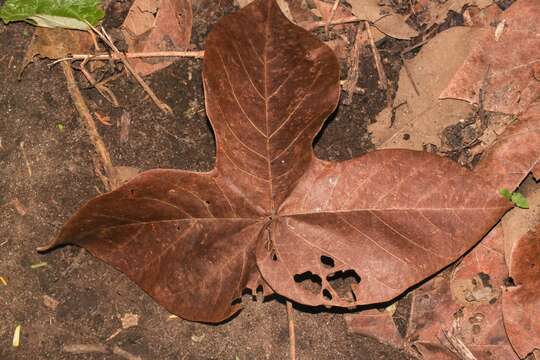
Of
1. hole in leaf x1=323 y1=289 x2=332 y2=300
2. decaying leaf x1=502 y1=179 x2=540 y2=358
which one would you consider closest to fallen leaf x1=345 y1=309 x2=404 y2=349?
hole in leaf x1=323 y1=289 x2=332 y2=300

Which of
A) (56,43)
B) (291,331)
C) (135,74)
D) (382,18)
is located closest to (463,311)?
(291,331)

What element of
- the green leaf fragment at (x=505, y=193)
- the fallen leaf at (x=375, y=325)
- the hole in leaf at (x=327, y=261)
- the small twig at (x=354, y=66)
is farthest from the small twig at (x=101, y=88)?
the green leaf fragment at (x=505, y=193)

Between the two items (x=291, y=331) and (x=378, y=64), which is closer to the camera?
(x=291, y=331)

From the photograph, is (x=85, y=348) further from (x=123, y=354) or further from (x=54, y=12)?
(x=54, y=12)

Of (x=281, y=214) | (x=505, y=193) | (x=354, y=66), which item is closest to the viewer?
(x=281, y=214)

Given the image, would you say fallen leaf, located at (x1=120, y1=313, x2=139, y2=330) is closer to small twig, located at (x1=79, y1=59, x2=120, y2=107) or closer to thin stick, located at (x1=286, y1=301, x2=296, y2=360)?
thin stick, located at (x1=286, y1=301, x2=296, y2=360)

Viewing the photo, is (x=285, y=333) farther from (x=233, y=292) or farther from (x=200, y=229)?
(x=200, y=229)
